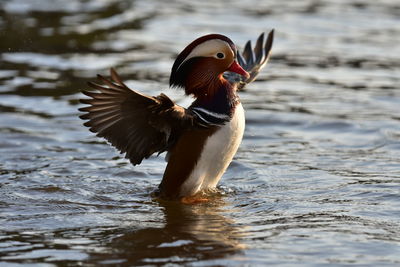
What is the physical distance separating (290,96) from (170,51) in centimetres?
234

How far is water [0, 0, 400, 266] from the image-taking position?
5.07 metres

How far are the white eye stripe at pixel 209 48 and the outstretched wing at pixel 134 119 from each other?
0.40 m

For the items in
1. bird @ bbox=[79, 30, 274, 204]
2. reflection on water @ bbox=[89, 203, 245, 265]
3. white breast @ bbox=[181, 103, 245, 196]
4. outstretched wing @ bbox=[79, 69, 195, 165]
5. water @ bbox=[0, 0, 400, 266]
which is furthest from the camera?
white breast @ bbox=[181, 103, 245, 196]

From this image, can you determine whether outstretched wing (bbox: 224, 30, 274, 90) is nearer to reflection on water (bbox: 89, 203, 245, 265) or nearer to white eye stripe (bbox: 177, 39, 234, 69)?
white eye stripe (bbox: 177, 39, 234, 69)

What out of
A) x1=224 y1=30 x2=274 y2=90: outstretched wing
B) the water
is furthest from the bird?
x1=224 y1=30 x2=274 y2=90: outstretched wing

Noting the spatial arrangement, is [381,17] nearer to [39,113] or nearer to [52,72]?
[52,72]

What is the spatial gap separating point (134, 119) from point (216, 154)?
637 millimetres

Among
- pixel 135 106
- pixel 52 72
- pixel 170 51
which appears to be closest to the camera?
pixel 135 106

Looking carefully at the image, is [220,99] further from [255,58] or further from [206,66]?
[255,58]

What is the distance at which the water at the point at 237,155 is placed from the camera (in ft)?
16.6

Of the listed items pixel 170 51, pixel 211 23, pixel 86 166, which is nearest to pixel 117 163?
pixel 86 166

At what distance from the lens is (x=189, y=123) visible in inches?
226

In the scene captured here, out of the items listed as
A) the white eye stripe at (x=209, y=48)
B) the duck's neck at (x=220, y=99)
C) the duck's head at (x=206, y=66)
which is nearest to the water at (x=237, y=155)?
the duck's neck at (x=220, y=99)

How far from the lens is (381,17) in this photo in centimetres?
1242
